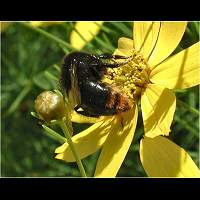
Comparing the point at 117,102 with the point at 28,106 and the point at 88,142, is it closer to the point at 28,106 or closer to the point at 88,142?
the point at 88,142

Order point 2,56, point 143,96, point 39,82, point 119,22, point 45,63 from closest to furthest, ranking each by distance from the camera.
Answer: point 143,96
point 119,22
point 39,82
point 45,63
point 2,56

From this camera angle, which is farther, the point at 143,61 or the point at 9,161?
the point at 9,161

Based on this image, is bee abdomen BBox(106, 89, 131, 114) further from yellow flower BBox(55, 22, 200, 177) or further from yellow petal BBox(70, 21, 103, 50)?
yellow petal BBox(70, 21, 103, 50)

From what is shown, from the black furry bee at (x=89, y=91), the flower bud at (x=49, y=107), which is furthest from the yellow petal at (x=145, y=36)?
the flower bud at (x=49, y=107)

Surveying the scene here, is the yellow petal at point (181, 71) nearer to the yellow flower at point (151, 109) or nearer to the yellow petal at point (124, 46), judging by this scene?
the yellow flower at point (151, 109)

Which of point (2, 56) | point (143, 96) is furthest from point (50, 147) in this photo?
point (143, 96)

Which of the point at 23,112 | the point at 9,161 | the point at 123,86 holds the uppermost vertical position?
the point at 123,86

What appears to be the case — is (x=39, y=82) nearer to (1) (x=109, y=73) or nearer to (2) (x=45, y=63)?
(2) (x=45, y=63)

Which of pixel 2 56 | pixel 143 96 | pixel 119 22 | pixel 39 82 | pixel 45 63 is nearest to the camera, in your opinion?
pixel 143 96

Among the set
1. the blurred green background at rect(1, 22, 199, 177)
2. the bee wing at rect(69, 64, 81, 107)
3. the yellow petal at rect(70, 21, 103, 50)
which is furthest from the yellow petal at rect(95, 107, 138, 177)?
the blurred green background at rect(1, 22, 199, 177)
